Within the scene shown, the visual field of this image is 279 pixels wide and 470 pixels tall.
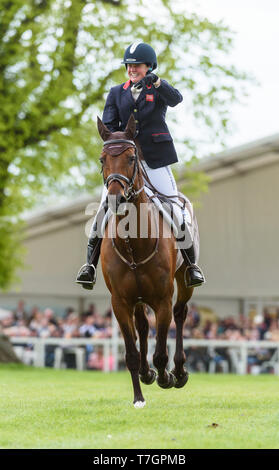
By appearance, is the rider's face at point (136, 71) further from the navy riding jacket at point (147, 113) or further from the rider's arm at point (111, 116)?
the rider's arm at point (111, 116)

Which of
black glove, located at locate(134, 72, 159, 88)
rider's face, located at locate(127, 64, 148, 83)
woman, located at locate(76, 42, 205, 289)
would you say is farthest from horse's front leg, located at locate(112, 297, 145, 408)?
rider's face, located at locate(127, 64, 148, 83)

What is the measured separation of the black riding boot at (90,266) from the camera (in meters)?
8.81

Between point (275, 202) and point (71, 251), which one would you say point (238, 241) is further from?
point (71, 251)

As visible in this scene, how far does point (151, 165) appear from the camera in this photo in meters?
8.99

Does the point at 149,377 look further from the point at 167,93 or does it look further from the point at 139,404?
the point at 167,93

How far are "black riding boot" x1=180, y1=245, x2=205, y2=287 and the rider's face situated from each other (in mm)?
2049

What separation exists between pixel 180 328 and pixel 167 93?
10.8 feet

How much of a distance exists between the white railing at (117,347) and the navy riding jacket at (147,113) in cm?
1324

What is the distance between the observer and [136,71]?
859 cm

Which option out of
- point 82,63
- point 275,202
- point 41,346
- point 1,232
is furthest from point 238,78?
point 275,202

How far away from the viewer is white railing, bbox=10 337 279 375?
22094mm

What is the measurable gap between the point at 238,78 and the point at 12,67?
19.8 ft

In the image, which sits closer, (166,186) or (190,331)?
(166,186)

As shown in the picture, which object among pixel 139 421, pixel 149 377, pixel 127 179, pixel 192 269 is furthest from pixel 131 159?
pixel 149 377
